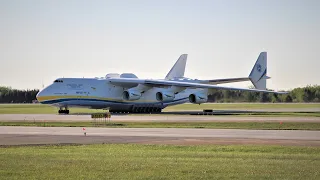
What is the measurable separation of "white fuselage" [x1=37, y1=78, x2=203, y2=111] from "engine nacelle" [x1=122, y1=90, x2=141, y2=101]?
1.35ft

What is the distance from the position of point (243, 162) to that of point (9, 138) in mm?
13478

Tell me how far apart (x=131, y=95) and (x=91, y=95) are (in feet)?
13.8

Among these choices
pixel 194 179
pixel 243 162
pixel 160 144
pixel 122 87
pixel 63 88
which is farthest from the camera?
pixel 122 87

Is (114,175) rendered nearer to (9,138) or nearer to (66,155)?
(66,155)

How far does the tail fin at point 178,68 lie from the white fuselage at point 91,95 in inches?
308

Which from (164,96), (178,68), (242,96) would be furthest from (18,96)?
(164,96)

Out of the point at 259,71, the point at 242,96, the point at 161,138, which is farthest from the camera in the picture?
the point at 242,96

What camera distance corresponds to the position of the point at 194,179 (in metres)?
15.1

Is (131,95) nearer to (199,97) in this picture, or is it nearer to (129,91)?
(129,91)

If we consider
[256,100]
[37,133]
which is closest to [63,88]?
[37,133]

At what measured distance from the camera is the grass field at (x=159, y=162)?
15.9m

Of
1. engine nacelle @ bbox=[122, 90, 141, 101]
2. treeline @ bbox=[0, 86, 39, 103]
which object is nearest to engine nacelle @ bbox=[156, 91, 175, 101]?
engine nacelle @ bbox=[122, 90, 141, 101]

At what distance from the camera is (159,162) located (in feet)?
60.6

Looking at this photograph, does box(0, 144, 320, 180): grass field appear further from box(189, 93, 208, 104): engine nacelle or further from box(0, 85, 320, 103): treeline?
box(0, 85, 320, 103): treeline
